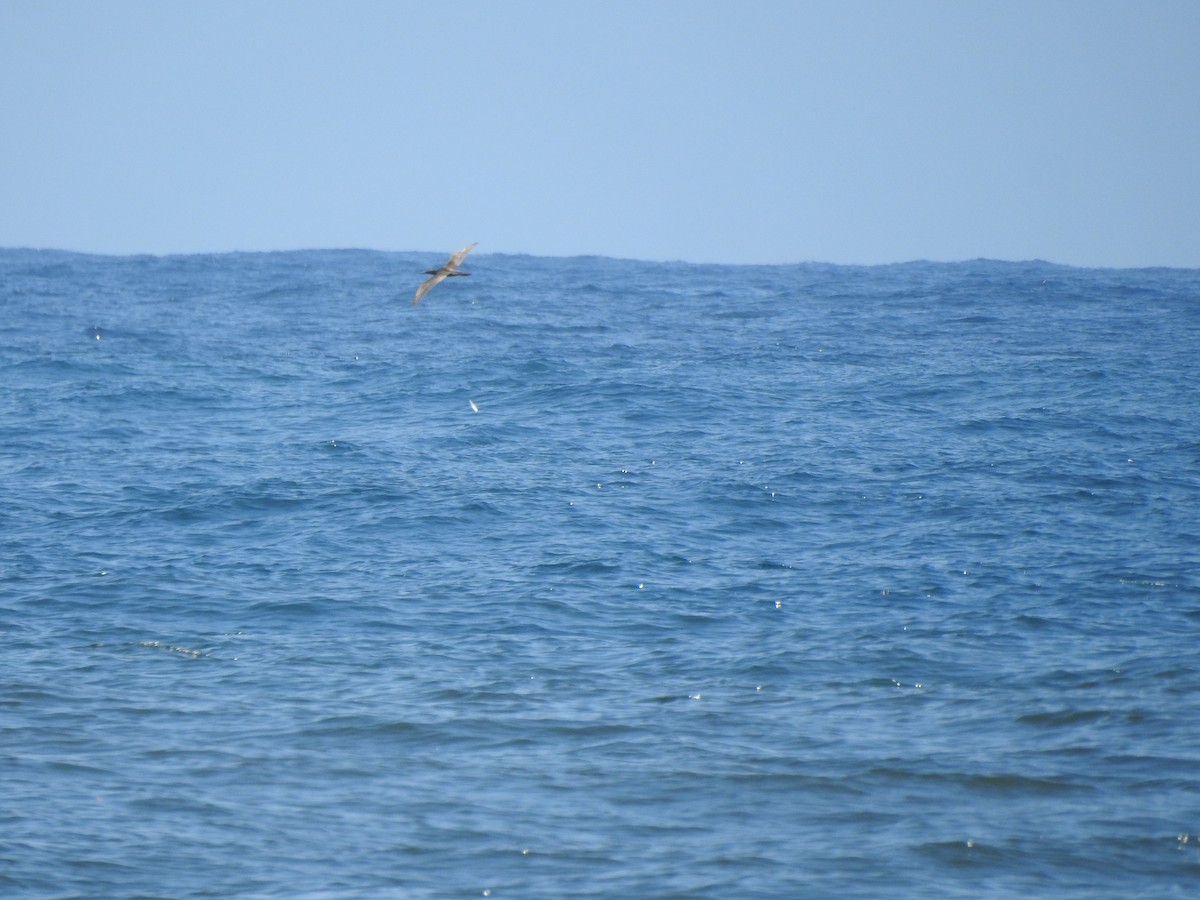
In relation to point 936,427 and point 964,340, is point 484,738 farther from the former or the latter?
point 964,340

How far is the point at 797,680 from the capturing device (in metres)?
24.0

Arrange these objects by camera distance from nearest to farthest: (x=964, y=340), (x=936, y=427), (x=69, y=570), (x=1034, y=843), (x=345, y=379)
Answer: (x=1034, y=843)
(x=69, y=570)
(x=936, y=427)
(x=345, y=379)
(x=964, y=340)

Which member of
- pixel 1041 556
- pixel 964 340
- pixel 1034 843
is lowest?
pixel 1034 843

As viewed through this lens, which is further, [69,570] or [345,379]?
[345,379]

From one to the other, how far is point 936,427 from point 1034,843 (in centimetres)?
2675

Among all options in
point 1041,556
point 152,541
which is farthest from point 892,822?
point 152,541

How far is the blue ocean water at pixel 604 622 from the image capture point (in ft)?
59.8

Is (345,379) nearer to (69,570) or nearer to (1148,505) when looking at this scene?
(69,570)

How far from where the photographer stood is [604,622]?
27.2m

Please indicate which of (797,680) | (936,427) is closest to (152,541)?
(797,680)

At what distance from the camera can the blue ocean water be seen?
59.8 ft

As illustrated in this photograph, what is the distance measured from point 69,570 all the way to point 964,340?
4182 centimetres

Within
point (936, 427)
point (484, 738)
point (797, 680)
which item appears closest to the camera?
point (484, 738)

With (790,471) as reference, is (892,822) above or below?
below
